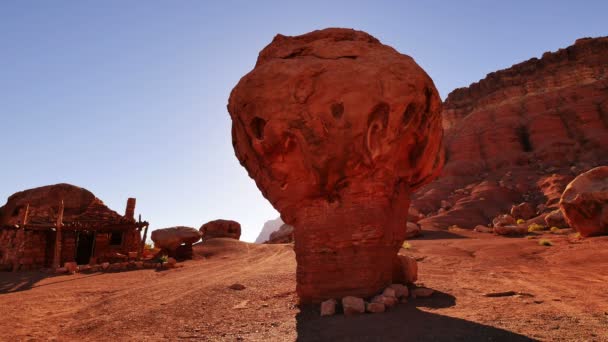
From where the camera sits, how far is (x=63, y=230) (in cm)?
2162

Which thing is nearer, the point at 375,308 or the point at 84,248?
the point at 375,308

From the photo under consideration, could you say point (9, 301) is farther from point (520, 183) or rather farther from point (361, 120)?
point (520, 183)

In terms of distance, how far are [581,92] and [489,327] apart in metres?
50.3

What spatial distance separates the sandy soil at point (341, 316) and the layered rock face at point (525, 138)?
62.9ft

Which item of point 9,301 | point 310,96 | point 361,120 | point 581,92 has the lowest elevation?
point 9,301

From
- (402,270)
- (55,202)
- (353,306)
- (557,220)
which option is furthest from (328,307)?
(55,202)

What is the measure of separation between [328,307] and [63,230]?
20.7 meters

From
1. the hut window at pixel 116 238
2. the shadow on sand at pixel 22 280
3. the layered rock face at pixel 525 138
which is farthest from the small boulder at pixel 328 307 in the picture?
the layered rock face at pixel 525 138

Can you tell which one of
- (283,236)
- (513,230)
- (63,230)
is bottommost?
(283,236)

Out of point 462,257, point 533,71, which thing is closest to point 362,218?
point 462,257

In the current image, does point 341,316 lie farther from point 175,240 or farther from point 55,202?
point 55,202

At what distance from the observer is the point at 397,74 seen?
7.31m

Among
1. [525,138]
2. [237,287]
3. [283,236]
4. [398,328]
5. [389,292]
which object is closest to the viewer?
[398,328]

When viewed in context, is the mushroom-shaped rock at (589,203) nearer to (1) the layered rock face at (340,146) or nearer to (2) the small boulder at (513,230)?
(2) the small boulder at (513,230)
